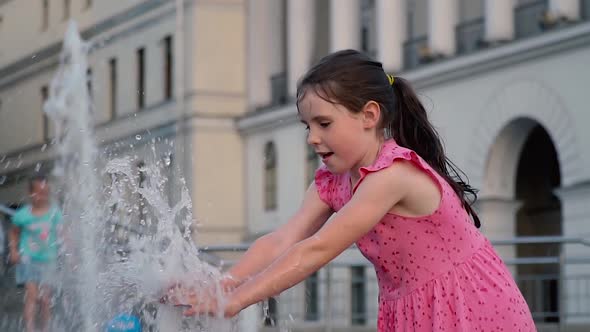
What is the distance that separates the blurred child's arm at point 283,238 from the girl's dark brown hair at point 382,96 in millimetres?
309

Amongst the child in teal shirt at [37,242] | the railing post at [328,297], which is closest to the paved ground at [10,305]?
the child in teal shirt at [37,242]

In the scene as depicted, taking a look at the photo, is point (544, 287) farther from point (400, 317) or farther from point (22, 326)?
point (400, 317)

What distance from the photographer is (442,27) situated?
3469 cm

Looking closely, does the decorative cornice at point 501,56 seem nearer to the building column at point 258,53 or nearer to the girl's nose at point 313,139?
the building column at point 258,53

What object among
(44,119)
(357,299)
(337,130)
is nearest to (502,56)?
(357,299)

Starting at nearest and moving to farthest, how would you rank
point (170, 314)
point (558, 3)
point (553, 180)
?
point (170, 314), point (558, 3), point (553, 180)

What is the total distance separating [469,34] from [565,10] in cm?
601

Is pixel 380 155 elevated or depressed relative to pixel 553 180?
depressed

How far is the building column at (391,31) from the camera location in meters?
37.0

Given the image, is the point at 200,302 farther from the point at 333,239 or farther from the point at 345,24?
the point at 345,24

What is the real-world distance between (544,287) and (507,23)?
55.7ft

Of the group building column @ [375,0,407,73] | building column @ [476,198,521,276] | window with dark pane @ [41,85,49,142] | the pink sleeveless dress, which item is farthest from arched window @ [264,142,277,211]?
the pink sleeveless dress

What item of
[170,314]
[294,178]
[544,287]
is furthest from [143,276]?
[294,178]

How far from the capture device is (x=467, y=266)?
4.30m
